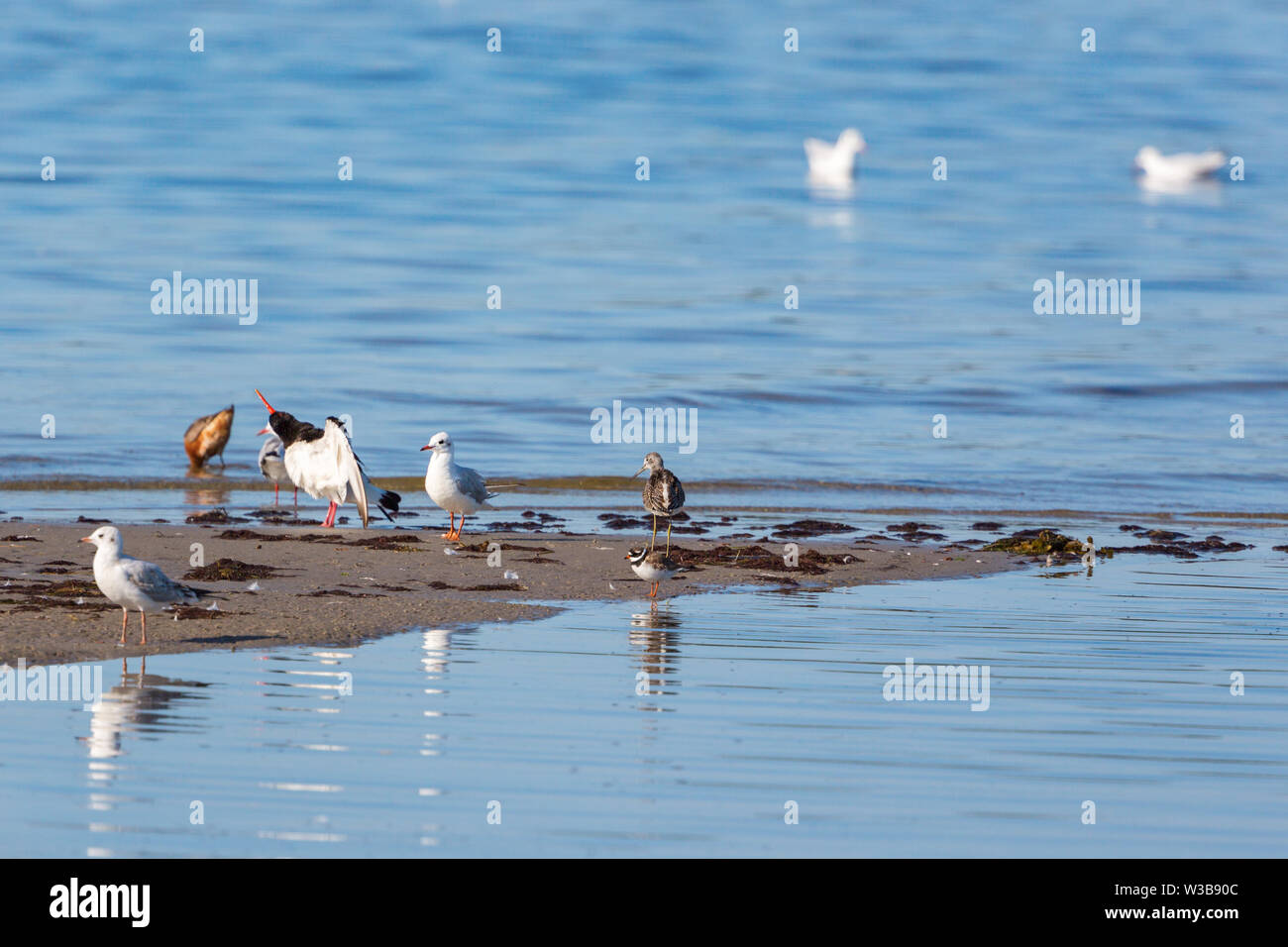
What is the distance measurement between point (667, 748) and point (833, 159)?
138 feet

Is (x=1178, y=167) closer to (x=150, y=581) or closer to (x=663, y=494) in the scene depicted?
(x=663, y=494)

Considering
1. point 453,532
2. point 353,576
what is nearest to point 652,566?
point 353,576

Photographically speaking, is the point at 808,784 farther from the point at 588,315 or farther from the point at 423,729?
the point at 588,315

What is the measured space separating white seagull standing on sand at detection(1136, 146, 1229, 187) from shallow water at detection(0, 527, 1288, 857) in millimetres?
41285

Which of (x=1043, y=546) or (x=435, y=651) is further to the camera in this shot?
(x=1043, y=546)

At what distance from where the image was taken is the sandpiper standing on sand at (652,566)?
32.3 ft

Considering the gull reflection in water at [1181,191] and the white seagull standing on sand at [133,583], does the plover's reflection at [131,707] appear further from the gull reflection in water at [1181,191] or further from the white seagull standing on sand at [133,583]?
the gull reflection in water at [1181,191]

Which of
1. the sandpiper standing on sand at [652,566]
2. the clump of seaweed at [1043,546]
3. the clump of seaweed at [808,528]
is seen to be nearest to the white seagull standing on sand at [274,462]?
the clump of seaweed at [808,528]

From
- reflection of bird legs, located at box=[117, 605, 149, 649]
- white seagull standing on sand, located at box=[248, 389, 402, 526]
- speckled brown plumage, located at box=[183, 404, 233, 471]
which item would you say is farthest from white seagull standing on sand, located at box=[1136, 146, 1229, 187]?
reflection of bird legs, located at box=[117, 605, 149, 649]

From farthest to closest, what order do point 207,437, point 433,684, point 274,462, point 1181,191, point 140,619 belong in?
point 1181,191 < point 207,437 < point 274,462 < point 140,619 < point 433,684

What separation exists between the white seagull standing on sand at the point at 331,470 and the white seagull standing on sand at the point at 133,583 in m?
4.57

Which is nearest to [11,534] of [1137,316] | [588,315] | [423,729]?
[423,729]

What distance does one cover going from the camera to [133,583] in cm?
764

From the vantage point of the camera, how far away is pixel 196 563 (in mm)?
10438
